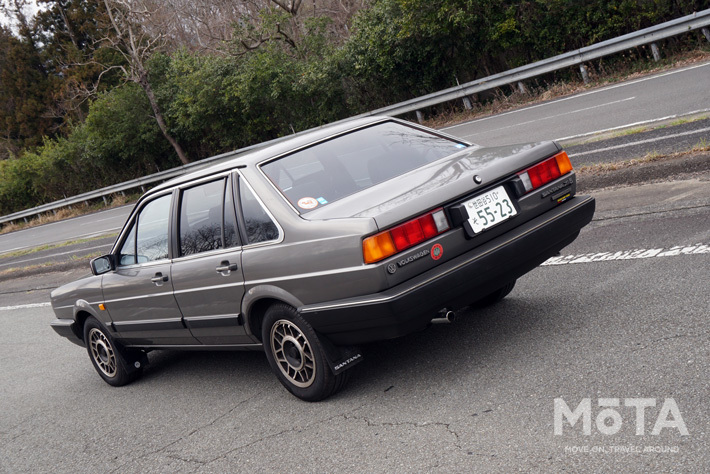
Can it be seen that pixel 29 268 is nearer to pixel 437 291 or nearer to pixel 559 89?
pixel 559 89

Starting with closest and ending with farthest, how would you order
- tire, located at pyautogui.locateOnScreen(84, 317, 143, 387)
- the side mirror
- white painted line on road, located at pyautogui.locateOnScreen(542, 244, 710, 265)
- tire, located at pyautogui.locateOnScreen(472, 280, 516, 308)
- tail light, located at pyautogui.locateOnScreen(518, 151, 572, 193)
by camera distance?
1. tail light, located at pyautogui.locateOnScreen(518, 151, 572, 193)
2. white painted line on road, located at pyautogui.locateOnScreen(542, 244, 710, 265)
3. tire, located at pyautogui.locateOnScreen(472, 280, 516, 308)
4. the side mirror
5. tire, located at pyautogui.locateOnScreen(84, 317, 143, 387)

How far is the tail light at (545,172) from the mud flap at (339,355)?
1.50m

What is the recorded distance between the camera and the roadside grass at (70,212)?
3111cm

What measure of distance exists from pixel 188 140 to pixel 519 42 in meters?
17.6

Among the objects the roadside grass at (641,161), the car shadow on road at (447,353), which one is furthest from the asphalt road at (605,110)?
the car shadow on road at (447,353)

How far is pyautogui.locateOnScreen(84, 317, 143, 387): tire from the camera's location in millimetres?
6016

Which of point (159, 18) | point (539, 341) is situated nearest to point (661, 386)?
point (539, 341)

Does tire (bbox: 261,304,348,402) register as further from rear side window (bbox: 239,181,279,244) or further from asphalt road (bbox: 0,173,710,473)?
rear side window (bbox: 239,181,279,244)

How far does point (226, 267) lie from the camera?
459 centimetres

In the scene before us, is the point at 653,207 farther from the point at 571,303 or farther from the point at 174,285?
the point at 174,285

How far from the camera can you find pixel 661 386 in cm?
337

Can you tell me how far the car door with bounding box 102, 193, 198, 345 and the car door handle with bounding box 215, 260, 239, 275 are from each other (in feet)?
2.17

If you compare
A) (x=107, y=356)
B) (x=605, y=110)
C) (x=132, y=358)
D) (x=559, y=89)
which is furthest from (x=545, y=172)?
(x=559, y=89)

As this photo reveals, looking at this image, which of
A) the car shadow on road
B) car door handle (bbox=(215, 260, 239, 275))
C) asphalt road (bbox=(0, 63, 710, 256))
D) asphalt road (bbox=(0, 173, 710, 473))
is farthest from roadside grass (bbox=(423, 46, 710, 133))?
car door handle (bbox=(215, 260, 239, 275))
